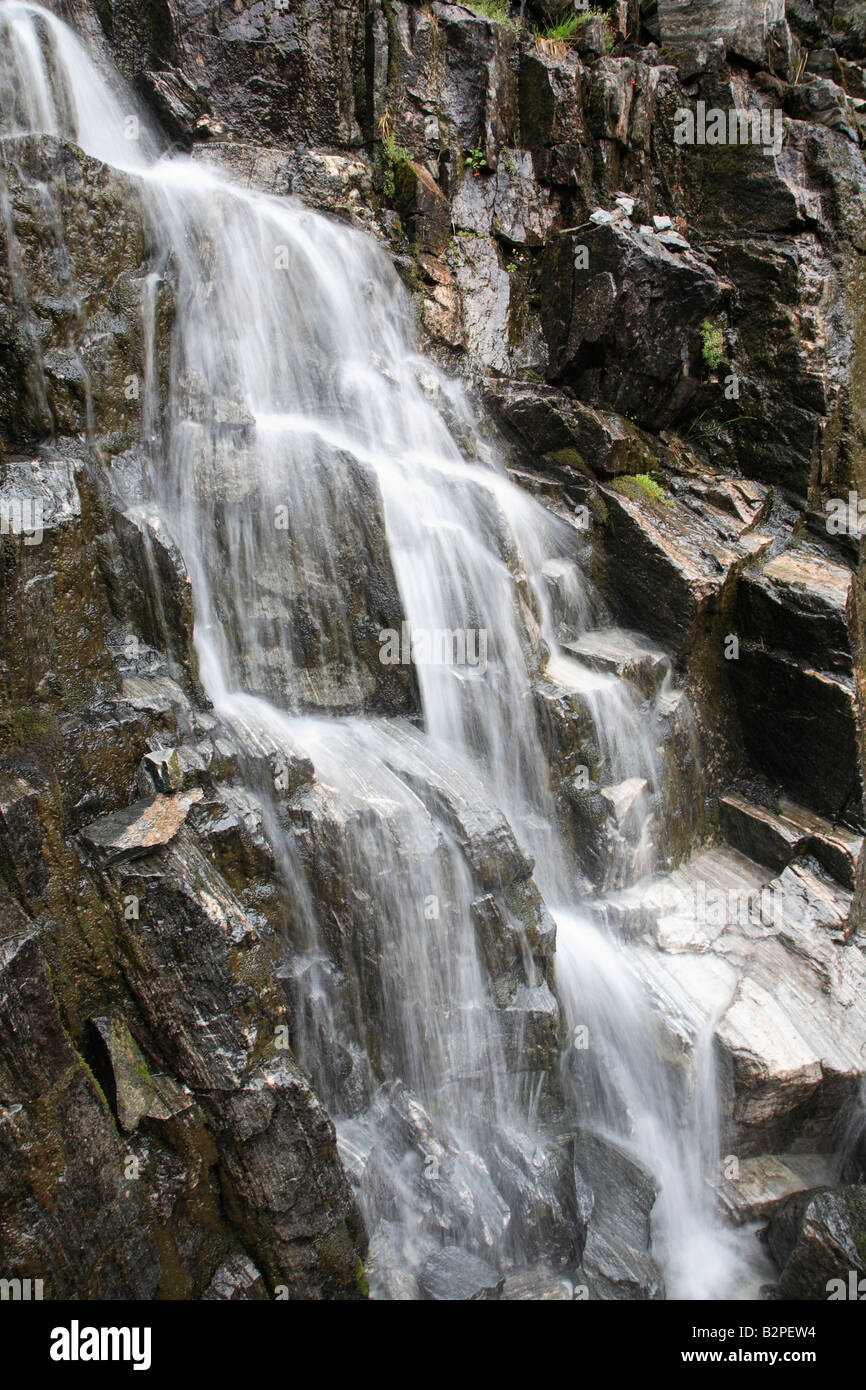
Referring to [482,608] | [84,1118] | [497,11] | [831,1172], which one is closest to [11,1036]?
[84,1118]

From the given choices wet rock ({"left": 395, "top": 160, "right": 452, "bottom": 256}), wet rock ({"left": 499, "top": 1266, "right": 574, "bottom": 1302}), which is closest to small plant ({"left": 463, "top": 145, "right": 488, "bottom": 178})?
wet rock ({"left": 395, "top": 160, "right": 452, "bottom": 256})

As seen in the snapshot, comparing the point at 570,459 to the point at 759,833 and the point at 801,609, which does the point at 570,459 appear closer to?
the point at 801,609

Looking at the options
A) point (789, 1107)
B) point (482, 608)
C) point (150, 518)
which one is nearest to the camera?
point (150, 518)

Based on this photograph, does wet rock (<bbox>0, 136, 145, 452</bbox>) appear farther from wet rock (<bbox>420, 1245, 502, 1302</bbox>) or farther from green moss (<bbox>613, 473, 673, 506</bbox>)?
wet rock (<bbox>420, 1245, 502, 1302</bbox>)

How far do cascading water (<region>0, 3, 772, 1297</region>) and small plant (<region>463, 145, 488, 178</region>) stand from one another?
2192 mm

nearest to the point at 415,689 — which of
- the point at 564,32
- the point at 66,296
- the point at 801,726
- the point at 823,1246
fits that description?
the point at 66,296

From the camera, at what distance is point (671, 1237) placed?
665cm

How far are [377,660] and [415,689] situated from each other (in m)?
0.43

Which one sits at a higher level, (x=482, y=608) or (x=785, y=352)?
(x=785, y=352)

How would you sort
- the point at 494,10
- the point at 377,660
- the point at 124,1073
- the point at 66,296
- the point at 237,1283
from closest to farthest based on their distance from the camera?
the point at 124,1073 → the point at 237,1283 → the point at 66,296 → the point at 377,660 → the point at 494,10

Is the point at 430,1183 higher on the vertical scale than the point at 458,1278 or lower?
higher

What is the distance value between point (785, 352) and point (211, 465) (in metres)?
7.09

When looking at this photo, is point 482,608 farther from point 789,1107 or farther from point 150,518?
point 789,1107

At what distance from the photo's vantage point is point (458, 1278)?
18.7 feet
